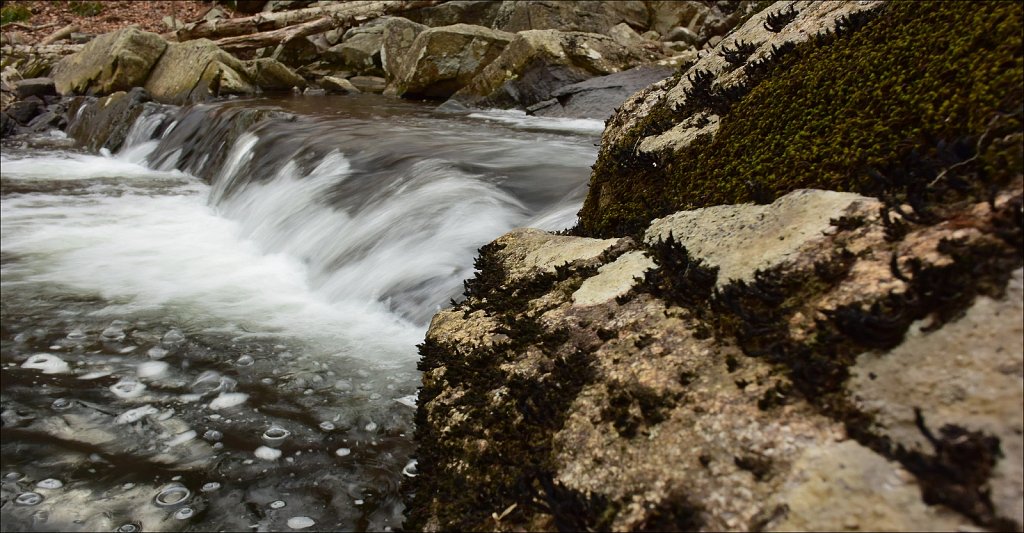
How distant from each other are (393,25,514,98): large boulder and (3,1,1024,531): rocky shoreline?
550 inches

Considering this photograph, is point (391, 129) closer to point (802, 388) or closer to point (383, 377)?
point (383, 377)

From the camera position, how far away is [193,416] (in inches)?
146

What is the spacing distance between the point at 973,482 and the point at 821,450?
12.3 inches

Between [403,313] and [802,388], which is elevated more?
[802,388]

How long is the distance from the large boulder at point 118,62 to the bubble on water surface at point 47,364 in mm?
17336

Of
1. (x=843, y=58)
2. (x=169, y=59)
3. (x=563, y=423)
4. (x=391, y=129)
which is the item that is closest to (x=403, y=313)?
(x=563, y=423)

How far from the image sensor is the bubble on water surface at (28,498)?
3031mm

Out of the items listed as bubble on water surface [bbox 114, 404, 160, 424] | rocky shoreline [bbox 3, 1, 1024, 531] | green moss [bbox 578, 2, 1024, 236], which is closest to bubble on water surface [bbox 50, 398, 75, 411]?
bubble on water surface [bbox 114, 404, 160, 424]

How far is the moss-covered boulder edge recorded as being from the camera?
5.02 ft

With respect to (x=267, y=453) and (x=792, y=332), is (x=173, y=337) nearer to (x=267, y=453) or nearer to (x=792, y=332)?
(x=267, y=453)

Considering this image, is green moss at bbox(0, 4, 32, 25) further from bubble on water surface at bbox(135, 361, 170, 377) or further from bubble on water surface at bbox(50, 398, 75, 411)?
bubble on water surface at bbox(50, 398, 75, 411)

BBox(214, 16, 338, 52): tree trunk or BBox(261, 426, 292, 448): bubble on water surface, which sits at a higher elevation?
BBox(214, 16, 338, 52): tree trunk

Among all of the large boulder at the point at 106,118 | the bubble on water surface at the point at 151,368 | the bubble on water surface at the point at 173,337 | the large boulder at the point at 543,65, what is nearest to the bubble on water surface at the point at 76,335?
the bubble on water surface at the point at 173,337

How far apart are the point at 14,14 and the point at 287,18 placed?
14.1m
